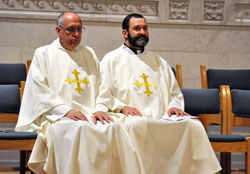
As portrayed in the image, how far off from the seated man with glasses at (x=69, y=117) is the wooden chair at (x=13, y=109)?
0.19m

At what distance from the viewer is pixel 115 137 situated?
13.8 feet

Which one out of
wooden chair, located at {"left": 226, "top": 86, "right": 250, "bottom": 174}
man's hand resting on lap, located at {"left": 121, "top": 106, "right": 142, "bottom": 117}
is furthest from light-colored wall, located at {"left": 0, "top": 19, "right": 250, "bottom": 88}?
man's hand resting on lap, located at {"left": 121, "top": 106, "right": 142, "bottom": 117}

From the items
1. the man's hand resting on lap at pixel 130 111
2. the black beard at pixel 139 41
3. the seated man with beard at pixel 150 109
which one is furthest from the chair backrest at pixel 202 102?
the man's hand resting on lap at pixel 130 111

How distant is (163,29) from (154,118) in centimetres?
260

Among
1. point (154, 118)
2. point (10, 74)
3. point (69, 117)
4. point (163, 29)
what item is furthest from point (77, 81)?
point (163, 29)

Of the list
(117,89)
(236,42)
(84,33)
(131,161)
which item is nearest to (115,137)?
(131,161)

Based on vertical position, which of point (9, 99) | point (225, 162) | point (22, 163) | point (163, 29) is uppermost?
point (163, 29)

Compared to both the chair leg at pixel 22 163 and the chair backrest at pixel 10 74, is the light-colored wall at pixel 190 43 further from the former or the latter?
the chair leg at pixel 22 163

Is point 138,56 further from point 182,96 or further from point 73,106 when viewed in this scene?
point 73,106

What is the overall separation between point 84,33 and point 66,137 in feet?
10.0

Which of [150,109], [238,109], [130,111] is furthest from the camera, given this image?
[238,109]

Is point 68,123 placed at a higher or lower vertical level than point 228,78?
lower

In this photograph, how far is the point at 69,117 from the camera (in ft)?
14.6

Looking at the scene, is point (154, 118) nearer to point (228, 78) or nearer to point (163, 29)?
point (228, 78)
